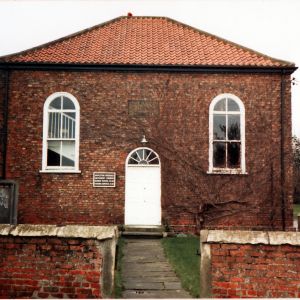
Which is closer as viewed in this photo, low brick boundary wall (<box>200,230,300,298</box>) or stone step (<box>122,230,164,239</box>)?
low brick boundary wall (<box>200,230,300,298</box>)

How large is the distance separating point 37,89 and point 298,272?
10.9m

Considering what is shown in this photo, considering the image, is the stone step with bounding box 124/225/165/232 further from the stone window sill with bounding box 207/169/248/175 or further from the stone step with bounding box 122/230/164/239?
the stone window sill with bounding box 207/169/248/175

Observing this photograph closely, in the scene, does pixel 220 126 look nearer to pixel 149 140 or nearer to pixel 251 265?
pixel 149 140

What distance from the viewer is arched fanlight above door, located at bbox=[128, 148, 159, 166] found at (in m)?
13.4

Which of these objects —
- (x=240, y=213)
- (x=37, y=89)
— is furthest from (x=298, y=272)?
(x=37, y=89)

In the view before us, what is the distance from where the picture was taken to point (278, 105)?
13.5 metres

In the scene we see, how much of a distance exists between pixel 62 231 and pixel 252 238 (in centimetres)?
245

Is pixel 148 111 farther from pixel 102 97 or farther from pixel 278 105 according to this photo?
pixel 278 105

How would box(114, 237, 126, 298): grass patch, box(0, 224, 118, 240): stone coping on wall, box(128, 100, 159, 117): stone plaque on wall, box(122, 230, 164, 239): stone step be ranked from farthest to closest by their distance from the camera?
box(128, 100, 159, 117): stone plaque on wall, box(122, 230, 164, 239): stone step, box(114, 237, 126, 298): grass patch, box(0, 224, 118, 240): stone coping on wall

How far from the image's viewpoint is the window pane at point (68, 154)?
1350cm

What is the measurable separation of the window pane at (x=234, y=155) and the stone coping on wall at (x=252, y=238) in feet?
28.1

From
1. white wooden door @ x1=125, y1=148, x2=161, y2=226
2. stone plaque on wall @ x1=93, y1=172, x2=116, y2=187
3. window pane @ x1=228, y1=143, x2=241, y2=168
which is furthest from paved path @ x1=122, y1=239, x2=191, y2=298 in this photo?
window pane @ x1=228, y1=143, x2=241, y2=168

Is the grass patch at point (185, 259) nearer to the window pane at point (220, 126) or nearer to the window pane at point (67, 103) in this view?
the window pane at point (220, 126)

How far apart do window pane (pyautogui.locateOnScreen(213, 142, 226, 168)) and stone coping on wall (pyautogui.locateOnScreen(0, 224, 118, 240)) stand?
28.8 ft
